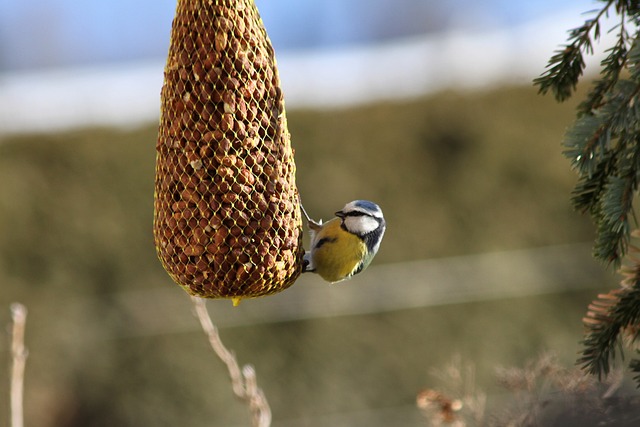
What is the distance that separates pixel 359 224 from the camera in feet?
7.09

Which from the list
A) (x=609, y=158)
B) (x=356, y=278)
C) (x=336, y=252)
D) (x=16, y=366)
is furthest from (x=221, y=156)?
(x=356, y=278)

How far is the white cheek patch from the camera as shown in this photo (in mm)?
2152

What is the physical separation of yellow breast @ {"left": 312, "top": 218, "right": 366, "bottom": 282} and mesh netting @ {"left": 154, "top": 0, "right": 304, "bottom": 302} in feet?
0.88

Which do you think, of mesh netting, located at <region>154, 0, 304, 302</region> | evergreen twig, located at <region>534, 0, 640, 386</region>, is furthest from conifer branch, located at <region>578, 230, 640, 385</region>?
mesh netting, located at <region>154, 0, 304, 302</region>

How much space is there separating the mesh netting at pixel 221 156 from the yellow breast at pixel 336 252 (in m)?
0.27

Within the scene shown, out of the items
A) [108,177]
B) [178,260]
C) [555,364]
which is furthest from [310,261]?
[108,177]

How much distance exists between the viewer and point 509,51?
5.42m

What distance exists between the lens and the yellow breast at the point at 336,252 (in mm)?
2109

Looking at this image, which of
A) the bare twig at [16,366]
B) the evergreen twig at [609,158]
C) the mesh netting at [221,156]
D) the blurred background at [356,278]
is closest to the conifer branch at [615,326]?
the evergreen twig at [609,158]

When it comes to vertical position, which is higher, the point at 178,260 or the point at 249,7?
the point at 249,7

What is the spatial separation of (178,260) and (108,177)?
3.64 meters

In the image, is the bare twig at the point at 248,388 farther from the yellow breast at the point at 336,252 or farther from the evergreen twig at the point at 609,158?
the evergreen twig at the point at 609,158

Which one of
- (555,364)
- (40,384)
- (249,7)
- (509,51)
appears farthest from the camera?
(509,51)

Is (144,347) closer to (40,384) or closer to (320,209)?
(40,384)
